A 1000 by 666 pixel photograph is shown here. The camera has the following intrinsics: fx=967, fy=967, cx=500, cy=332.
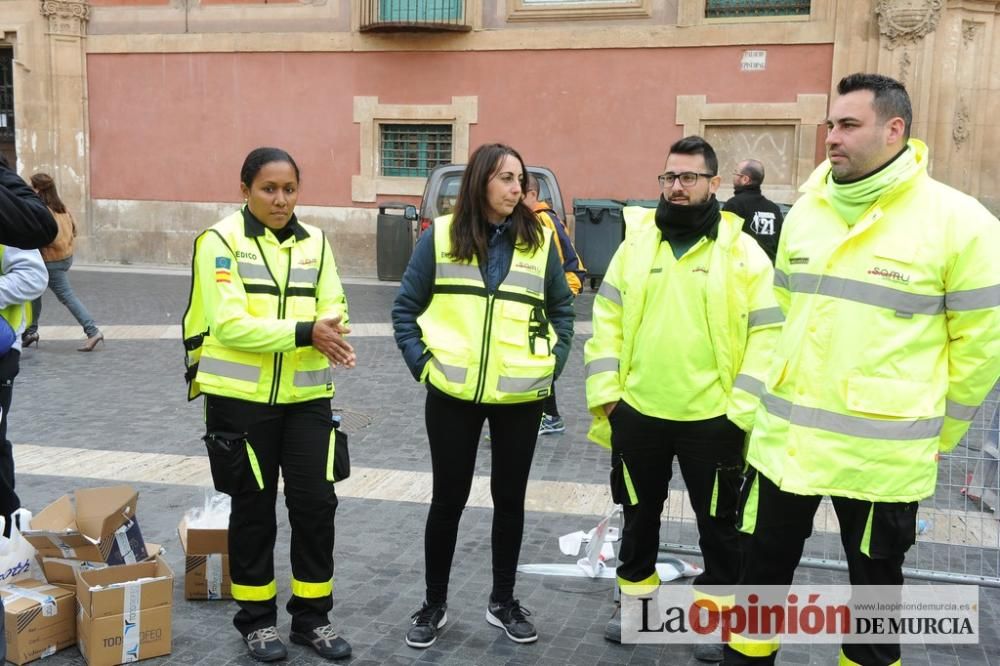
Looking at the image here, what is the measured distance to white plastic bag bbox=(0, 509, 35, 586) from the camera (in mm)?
3516

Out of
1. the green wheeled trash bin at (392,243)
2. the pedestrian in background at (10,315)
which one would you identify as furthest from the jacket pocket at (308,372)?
the green wheeled trash bin at (392,243)

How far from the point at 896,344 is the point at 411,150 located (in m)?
14.6

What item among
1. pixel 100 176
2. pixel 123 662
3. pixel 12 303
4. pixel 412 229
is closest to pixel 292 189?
pixel 12 303

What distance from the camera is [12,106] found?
18062mm

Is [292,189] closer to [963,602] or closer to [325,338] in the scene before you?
[325,338]

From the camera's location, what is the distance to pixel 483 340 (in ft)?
12.1

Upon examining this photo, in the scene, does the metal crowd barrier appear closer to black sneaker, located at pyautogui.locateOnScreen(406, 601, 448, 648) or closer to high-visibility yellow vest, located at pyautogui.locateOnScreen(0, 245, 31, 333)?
black sneaker, located at pyautogui.locateOnScreen(406, 601, 448, 648)

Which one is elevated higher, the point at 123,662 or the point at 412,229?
the point at 412,229

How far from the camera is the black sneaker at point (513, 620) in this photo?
379 cm

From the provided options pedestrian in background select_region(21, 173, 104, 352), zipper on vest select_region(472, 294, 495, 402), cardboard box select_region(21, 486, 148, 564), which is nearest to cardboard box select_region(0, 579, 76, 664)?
cardboard box select_region(21, 486, 148, 564)

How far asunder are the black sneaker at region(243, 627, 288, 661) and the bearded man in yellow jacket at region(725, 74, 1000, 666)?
193cm

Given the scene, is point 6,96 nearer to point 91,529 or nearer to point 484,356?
point 91,529

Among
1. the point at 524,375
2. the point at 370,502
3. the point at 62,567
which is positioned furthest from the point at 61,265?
the point at 524,375

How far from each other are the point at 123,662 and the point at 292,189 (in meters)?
1.84
